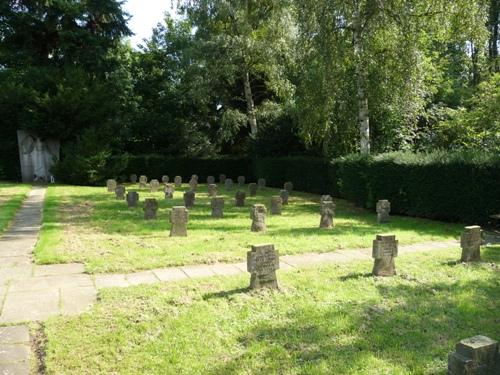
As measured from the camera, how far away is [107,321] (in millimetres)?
5137

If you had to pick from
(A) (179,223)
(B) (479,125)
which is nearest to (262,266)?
(A) (179,223)

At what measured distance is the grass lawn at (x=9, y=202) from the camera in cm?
1279

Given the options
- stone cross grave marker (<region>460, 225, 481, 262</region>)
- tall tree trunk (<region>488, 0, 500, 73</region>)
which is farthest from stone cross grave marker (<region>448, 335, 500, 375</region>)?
tall tree trunk (<region>488, 0, 500, 73</region>)

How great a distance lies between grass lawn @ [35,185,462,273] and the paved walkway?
0.29m

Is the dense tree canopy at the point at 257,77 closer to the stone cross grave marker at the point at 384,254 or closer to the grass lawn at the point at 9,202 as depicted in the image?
the grass lawn at the point at 9,202

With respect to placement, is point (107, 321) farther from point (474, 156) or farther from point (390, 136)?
point (390, 136)

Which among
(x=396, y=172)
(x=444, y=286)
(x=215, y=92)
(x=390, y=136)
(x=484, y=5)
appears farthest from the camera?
(x=215, y=92)

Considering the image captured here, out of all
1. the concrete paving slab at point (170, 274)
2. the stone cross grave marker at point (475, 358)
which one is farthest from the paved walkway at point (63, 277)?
the stone cross grave marker at point (475, 358)

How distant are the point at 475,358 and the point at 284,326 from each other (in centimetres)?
205

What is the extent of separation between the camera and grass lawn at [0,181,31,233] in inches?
503

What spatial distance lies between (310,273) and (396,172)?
8373 millimetres

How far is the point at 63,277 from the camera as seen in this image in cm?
699

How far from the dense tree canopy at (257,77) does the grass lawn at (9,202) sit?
5521mm

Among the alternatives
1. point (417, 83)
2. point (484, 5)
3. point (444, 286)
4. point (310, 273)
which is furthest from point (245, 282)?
point (484, 5)
